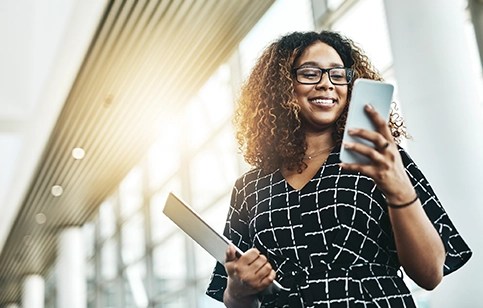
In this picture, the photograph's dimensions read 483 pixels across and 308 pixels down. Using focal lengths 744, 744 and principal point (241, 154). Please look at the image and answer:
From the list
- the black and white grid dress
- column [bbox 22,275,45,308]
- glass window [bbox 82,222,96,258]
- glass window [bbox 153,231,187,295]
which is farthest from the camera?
column [bbox 22,275,45,308]

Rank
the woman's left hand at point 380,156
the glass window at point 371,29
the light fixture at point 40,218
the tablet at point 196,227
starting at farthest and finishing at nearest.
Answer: the light fixture at point 40,218 < the glass window at point 371,29 < the tablet at point 196,227 < the woman's left hand at point 380,156

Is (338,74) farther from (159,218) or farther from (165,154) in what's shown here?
(159,218)

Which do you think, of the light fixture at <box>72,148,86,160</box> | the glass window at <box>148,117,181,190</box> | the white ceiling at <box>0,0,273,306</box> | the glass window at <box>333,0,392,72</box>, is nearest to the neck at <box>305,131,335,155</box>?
the glass window at <box>333,0,392,72</box>

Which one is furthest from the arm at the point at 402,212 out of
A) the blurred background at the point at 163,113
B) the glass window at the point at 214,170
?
the glass window at the point at 214,170

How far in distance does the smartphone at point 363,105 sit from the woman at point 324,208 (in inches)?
0.5

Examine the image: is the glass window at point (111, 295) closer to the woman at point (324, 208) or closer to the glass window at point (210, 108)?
the glass window at point (210, 108)

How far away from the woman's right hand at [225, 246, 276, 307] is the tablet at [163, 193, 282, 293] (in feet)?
0.17

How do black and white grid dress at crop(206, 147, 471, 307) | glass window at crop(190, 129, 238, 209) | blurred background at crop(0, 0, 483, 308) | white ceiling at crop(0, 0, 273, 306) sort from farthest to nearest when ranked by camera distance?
glass window at crop(190, 129, 238, 209)
white ceiling at crop(0, 0, 273, 306)
blurred background at crop(0, 0, 483, 308)
black and white grid dress at crop(206, 147, 471, 307)

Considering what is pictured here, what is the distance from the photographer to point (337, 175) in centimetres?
144

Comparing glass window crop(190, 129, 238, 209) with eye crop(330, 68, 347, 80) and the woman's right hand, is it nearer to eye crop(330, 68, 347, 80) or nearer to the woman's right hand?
eye crop(330, 68, 347, 80)

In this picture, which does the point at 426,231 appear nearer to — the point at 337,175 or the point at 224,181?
the point at 337,175

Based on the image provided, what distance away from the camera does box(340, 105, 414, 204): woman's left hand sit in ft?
3.91

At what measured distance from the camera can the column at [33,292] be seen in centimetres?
1761

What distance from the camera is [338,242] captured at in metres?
1.37
